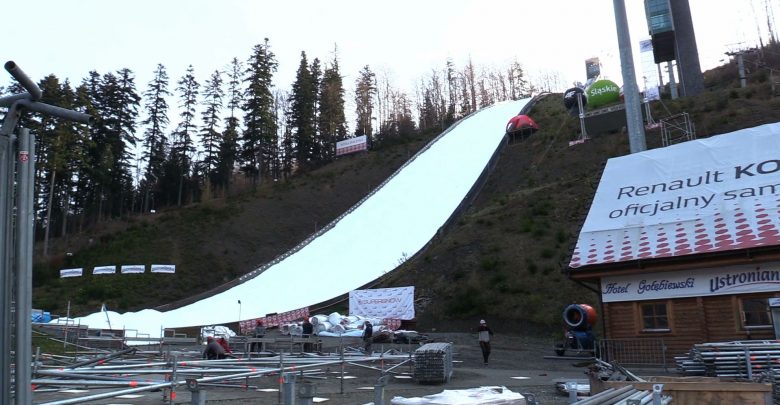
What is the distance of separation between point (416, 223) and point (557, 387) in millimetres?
31273

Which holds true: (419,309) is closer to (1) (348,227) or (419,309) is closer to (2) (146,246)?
(1) (348,227)

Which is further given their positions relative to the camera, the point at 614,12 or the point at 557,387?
the point at 614,12

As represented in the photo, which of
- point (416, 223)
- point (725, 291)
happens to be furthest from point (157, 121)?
point (725, 291)

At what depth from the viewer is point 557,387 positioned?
12508 millimetres

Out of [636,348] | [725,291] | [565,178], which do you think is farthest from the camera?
[565,178]

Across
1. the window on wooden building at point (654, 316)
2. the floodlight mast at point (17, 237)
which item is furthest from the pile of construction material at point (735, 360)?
the floodlight mast at point (17, 237)

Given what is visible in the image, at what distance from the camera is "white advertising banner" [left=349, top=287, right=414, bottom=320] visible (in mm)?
27656

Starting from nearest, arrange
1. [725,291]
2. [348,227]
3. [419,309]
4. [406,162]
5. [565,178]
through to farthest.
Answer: [725,291] → [419,309] → [565,178] → [348,227] → [406,162]

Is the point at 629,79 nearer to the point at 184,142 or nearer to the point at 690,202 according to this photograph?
the point at 690,202

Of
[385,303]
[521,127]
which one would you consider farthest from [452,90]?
[385,303]

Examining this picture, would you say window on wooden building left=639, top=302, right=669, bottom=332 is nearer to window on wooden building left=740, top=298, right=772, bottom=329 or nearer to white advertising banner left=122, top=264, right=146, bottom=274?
window on wooden building left=740, top=298, right=772, bottom=329

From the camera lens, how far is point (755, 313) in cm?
1572

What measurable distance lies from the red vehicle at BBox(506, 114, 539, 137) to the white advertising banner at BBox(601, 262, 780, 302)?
1560 inches

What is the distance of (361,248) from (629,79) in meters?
21.3
